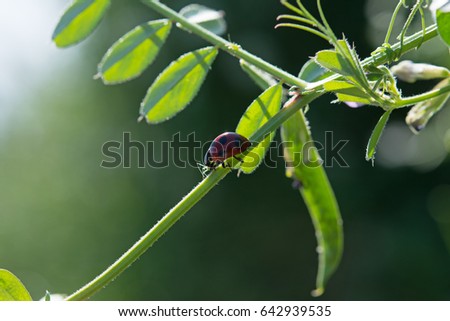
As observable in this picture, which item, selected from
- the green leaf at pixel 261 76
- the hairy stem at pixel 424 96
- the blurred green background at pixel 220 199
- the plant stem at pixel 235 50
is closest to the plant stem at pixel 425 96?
the hairy stem at pixel 424 96

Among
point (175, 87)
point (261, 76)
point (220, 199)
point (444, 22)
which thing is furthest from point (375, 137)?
point (220, 199)

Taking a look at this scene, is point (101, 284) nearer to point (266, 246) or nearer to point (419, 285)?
point (419, 285)

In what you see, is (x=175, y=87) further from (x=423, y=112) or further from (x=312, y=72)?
(x=423, y=112)

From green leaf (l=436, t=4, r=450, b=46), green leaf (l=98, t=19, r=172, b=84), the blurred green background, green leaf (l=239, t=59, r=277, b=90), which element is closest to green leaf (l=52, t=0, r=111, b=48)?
green leaf (l=98, t=19, r=172, b=84)

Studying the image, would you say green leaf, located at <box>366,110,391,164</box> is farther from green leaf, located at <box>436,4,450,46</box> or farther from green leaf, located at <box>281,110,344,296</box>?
green leaf, located at <box>281,110,344,296</box>

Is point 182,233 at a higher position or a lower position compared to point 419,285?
higher

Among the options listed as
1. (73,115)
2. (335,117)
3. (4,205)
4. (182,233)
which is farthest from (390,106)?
(4,205)
